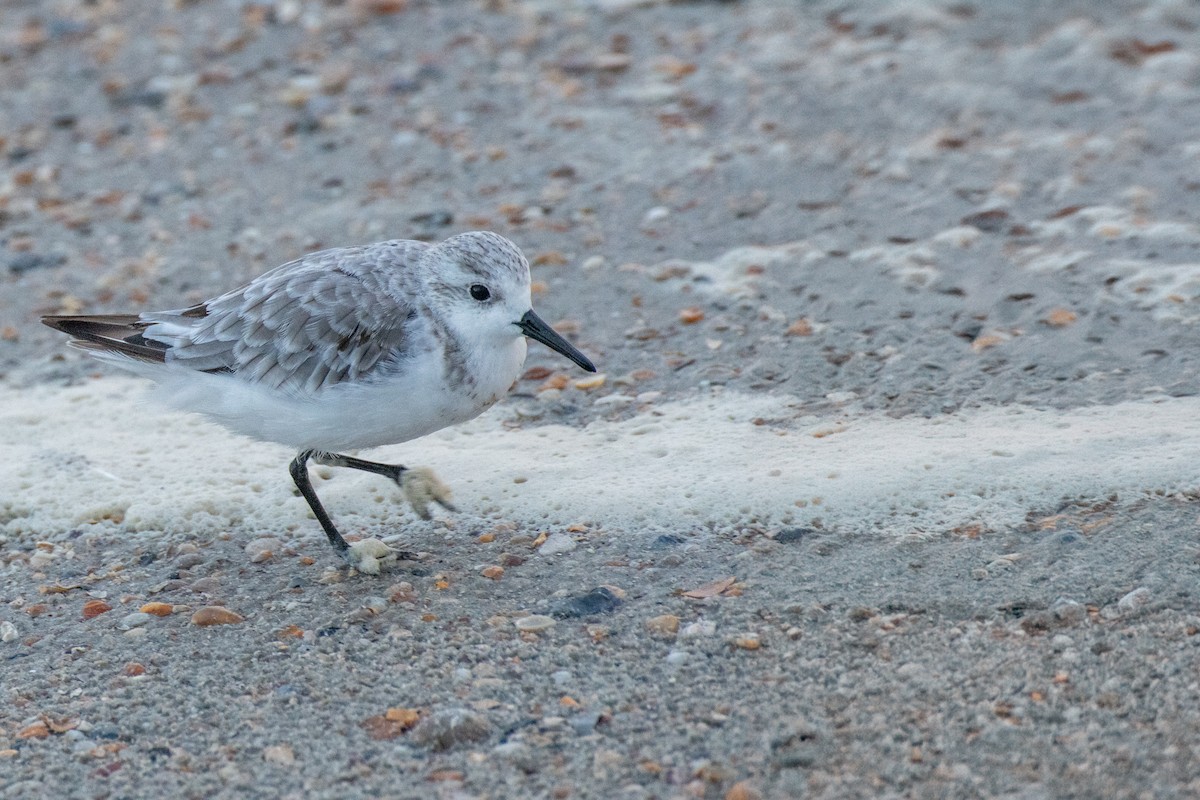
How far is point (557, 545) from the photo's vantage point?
3.87 metres

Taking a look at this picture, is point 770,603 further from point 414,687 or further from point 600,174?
point 600,174

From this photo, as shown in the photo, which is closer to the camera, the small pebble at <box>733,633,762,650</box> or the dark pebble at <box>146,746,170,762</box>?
the dark pebble at <box>146,746,170,762</box>

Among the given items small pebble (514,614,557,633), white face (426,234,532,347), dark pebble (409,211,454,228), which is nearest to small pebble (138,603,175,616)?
small pebble (514,614,557,633)

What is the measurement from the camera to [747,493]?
13.1ft

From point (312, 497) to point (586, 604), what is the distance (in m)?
0.96

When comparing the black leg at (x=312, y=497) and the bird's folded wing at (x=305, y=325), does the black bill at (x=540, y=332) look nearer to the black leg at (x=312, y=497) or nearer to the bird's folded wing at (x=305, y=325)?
the bird's folded wing at (x=305, y=325)

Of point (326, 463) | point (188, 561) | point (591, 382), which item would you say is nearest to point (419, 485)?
point (326, 463)

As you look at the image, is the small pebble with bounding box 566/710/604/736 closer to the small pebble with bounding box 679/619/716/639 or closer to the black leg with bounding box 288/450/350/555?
the small pebble with bounding box 679/619/716/639

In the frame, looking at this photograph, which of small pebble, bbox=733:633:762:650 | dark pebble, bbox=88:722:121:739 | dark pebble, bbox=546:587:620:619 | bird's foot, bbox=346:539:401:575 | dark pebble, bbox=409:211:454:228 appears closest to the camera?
dark pebble, bbox=88:722:121:739

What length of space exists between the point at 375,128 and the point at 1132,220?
3.56 m

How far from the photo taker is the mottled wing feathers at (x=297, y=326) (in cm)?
378

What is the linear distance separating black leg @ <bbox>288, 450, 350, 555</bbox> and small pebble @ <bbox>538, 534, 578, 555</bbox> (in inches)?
22.6

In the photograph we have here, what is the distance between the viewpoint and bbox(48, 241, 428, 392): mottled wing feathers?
378 cm

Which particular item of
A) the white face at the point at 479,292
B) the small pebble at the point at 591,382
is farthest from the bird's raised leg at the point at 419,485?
the small pebble at the point at 591,382
